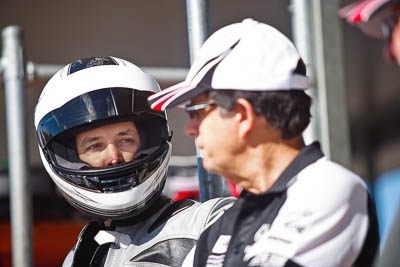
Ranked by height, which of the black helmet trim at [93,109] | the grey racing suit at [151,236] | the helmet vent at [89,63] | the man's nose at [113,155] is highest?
the helmet vent at [89,63]

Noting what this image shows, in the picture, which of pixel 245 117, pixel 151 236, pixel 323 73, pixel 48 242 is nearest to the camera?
pixel 245 117

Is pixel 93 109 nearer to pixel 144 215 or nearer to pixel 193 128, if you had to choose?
pixel 144 215

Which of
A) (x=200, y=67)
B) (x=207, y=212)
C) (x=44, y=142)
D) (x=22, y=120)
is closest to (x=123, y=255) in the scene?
(x=207, y=212)

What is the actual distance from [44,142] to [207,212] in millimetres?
543

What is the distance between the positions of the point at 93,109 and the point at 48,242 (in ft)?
7.90

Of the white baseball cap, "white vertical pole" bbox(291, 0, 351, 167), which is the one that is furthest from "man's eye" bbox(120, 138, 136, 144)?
"white vertical pole" bbox(291, 0, 351, 167)

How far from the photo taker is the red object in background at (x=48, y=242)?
4254 millimetres

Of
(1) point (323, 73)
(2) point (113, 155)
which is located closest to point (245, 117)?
(2) point (113, 155)

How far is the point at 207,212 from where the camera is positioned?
2.04 meters

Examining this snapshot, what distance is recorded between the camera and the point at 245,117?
1.62 meters

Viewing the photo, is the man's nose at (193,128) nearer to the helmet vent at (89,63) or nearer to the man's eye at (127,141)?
the man's eye at (127,141)

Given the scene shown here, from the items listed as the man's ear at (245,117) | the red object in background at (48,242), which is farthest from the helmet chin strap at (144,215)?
the red object in background at (48,242)

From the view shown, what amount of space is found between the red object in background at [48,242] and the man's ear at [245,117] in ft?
9.41

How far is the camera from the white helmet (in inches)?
83.4
